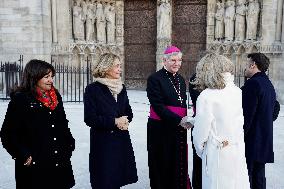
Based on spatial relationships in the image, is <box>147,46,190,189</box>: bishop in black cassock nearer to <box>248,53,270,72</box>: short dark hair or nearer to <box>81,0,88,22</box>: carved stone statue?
<box>248,53,270,72</box>: short dark hair

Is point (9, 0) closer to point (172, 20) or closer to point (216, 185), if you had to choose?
point (172, 20)

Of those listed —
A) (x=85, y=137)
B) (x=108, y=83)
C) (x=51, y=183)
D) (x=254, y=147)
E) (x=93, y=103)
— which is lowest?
(x=85, y=137)

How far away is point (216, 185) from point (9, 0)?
1168 centimetres

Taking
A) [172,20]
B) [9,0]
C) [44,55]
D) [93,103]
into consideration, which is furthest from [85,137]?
[172,20]

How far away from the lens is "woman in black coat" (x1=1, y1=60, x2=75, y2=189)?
9.16 ft

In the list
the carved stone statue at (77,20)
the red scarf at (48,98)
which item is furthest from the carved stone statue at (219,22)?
the red scarf at (48,98)

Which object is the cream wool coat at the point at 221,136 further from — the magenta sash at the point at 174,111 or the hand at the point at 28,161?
the hand at the point at 28,161

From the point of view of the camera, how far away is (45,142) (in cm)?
289

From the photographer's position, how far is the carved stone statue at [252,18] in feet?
39.6

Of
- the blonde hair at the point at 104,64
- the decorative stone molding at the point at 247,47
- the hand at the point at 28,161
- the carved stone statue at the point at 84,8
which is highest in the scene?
the carved stone statue at the point at 84,8

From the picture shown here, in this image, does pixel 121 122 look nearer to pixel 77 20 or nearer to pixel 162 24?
pixel 77 20

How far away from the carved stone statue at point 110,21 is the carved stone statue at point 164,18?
2.04 meters

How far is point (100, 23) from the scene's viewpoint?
14016 mm

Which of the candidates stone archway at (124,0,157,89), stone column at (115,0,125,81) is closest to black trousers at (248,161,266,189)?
stone archway at (124,0,157,89)
